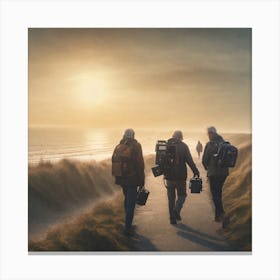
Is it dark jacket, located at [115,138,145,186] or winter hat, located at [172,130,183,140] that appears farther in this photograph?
winter hat, located at [172,130,183,140]

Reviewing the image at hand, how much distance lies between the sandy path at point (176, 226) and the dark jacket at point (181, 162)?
134 mm

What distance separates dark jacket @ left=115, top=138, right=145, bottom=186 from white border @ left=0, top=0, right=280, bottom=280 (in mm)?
1097

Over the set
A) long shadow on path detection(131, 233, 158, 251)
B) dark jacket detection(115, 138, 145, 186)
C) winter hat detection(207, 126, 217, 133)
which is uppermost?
winter hat detection(207, 126, 217, 133)

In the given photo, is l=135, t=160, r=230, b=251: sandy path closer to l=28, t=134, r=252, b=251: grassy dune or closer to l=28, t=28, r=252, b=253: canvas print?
l=28, t=28, r=252, b=253: canvas print

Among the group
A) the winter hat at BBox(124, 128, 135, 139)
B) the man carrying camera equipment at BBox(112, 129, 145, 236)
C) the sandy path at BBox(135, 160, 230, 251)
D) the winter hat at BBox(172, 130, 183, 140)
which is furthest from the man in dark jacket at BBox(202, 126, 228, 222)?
the winter hat at BBox(124, 128, 135, 139)

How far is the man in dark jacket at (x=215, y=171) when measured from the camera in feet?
19.6

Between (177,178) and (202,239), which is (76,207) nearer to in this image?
(177,178)

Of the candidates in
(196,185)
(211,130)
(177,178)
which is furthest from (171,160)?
(211,130)

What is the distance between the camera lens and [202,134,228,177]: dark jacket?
19.6 ft

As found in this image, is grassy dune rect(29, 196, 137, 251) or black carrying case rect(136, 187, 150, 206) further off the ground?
black carrying case rect(136, 187, 150, 206)

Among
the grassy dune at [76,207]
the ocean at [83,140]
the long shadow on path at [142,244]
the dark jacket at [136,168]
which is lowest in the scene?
the long shadow on path at [142,244]

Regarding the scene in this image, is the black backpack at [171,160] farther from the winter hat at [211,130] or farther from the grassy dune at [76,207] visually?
the winter hat at [211,130]

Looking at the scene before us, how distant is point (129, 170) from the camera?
5.91 meters

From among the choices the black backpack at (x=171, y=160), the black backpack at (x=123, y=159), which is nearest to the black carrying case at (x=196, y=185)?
the black backpack at (x=171, y=160)
